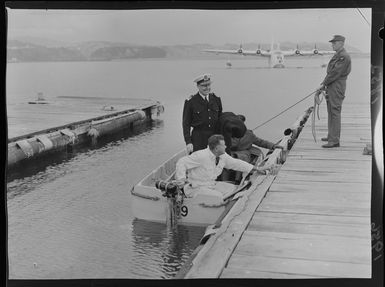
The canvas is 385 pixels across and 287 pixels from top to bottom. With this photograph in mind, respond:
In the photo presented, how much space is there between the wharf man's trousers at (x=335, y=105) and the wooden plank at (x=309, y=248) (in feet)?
2.40

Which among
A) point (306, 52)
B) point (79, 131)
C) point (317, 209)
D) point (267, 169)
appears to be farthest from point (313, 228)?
point (79, 131)

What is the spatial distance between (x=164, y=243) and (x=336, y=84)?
1430mm

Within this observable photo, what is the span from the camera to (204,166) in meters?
3.76

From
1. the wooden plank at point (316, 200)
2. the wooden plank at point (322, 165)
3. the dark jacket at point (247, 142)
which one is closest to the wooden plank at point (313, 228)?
the wooden plank at point (316, 200)

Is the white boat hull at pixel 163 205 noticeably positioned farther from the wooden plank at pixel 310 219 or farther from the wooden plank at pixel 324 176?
the wooden plank at pixel 324 176

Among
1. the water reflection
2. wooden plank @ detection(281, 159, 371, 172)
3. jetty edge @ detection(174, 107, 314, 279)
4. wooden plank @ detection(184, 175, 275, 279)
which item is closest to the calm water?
the water reflection

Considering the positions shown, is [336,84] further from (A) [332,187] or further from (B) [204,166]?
(B) [204,166]

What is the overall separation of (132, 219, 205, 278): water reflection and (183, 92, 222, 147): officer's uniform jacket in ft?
1.80

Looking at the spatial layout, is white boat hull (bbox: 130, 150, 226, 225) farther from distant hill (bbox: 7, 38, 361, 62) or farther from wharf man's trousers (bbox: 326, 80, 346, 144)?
wharf man's trousers (bbox: 326, 80, 346, 144)

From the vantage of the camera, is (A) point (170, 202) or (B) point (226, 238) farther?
(A) point (170, 202)

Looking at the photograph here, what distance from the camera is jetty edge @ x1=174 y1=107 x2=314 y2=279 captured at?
3.10m

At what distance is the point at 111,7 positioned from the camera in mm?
3596

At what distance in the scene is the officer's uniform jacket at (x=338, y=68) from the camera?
12.1ft
